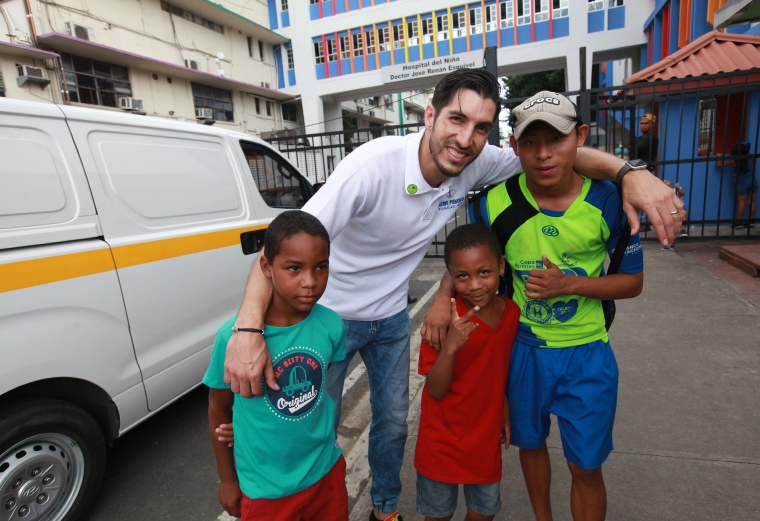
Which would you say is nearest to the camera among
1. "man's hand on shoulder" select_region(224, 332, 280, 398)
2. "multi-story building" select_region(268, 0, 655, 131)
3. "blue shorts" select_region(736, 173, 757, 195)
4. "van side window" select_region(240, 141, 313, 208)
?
"man's hand on shoulder" select_region(224, 332, 280, 398)

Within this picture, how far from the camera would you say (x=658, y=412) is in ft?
9.43

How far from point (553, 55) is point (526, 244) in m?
22.8

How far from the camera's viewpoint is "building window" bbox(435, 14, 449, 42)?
2355 centimetres

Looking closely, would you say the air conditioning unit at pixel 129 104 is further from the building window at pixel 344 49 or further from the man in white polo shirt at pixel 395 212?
the man in white polo shirt at pixel 395 212

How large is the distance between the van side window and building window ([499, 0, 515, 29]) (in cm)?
2153

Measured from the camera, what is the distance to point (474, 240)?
5.48ft

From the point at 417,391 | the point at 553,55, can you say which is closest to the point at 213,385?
the point at 417,391

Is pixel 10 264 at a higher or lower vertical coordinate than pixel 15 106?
lower

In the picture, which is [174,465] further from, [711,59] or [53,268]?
[711,59]

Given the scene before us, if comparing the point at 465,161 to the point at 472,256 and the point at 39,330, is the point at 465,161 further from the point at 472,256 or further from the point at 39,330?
the point at 39,330

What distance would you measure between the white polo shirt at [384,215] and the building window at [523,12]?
75.4 ft

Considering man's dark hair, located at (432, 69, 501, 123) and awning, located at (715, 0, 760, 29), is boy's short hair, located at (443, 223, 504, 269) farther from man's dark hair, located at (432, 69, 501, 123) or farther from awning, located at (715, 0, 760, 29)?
awning, located at (715, 0, 760, 29)

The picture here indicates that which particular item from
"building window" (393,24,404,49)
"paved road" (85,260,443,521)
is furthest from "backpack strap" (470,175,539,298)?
"building window" (393,24,404,49)

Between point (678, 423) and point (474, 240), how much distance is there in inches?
81.8
